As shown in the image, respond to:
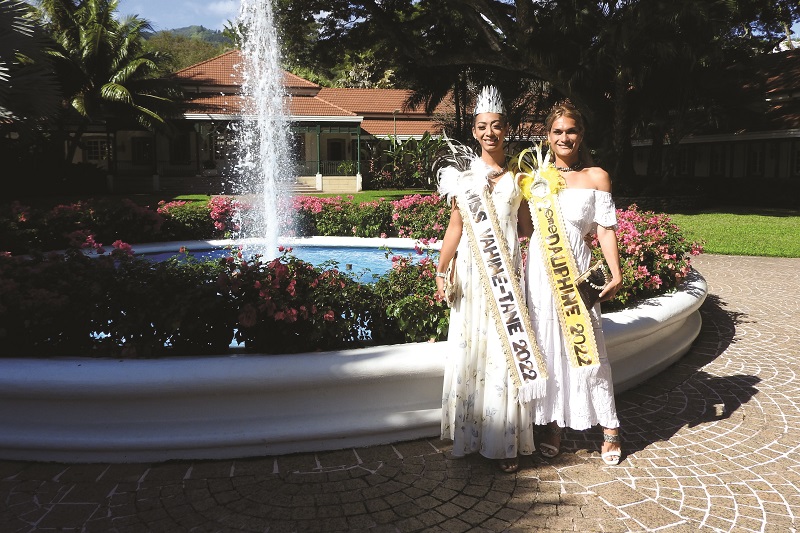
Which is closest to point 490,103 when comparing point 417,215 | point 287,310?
point 287,310

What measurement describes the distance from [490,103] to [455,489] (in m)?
2.00

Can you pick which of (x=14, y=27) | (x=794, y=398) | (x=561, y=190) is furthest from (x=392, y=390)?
(x=14, y=27)

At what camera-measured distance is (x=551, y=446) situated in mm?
3588

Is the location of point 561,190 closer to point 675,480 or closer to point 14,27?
point 675,480

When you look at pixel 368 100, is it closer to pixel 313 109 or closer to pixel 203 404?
→ pixel 313 109

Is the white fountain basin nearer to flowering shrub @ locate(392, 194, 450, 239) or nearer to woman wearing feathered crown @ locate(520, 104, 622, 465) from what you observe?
woman wearing feathered crown @ locate(520, 104, 622, 465)

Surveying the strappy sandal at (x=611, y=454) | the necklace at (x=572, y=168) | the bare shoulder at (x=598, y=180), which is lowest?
the strappy sandal at (x=611, y=454)

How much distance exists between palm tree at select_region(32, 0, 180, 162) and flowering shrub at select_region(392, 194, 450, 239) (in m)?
18.9

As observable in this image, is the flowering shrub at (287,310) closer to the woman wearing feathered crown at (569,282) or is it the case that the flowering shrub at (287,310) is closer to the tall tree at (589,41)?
the woman wearing feathered crown at (569,282)

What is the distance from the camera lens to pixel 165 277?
404 cm

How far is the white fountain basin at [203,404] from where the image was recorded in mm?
3377

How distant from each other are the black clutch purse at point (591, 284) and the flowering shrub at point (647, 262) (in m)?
2.08

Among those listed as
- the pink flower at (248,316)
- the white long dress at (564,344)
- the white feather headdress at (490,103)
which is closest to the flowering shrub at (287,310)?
the pink flower at (248,316)

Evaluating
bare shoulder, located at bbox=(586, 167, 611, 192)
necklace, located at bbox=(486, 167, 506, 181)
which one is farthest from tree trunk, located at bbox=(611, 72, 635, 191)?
necklace, located at bbox=(486, 167, 506, 181)
